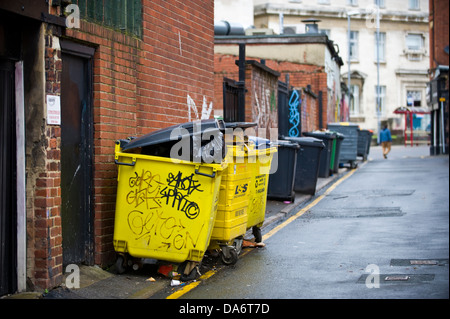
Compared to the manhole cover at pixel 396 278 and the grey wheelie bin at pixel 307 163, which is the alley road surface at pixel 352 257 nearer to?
the manhole cover at pixel 396 278

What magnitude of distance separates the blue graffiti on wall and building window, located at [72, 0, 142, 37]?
46.3ft

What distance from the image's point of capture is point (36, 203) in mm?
6383

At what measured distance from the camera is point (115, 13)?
8031mm

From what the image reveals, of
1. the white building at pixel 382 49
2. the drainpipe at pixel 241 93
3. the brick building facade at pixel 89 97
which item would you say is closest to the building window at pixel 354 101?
the white building at pixel 382 49

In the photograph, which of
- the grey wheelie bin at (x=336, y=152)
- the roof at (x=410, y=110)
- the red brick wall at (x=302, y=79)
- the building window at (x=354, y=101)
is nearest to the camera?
the grey wheelie bin at (x=336, y=152)

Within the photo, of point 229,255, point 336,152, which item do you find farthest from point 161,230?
point 336,152

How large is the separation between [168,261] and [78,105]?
194 cm

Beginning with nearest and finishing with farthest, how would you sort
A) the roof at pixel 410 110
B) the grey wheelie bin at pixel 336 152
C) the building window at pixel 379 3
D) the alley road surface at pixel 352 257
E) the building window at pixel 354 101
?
the alley road surface at pixel 352 257 → the grey wheelie bin at pixel 336 152 → the roof at pixel 410 110 → the building window at pixel 354 101 → the building window at pixel 379 3

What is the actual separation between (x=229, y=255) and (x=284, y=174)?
5960 mm

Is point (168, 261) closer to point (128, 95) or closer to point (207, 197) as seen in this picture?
point (207, 197)

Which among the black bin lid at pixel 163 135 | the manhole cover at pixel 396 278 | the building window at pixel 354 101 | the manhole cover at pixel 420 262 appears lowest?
the manhole cover at pixel 396 278

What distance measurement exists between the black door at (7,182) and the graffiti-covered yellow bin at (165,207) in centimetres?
125

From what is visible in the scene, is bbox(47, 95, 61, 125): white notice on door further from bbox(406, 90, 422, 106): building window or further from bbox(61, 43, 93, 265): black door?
bbox(406, 90, 422, 106): building window

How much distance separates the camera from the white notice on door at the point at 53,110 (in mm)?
6441
